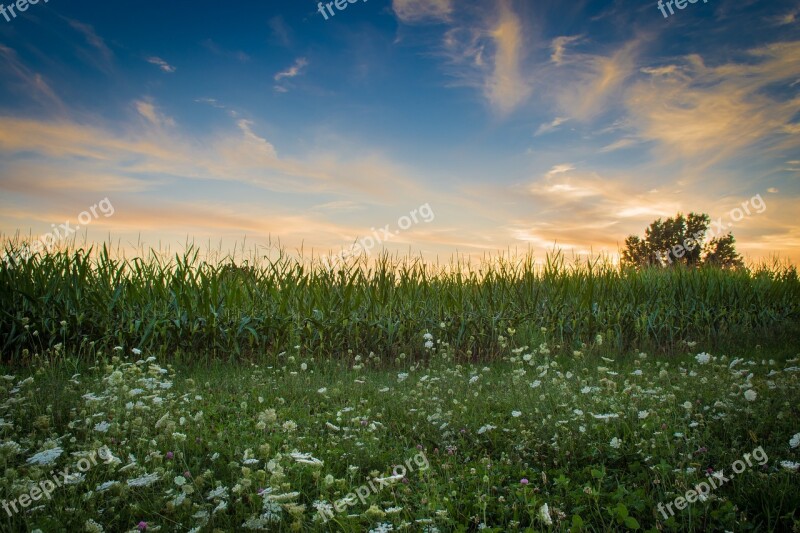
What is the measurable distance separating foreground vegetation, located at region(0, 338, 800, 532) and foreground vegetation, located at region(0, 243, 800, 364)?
2322mm

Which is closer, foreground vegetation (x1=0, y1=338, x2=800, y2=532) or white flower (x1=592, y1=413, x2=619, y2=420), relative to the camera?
foreground vegetation (x1=0, y1=338, x2=800, y2=532)

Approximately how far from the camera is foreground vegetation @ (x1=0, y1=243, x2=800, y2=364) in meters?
8.25

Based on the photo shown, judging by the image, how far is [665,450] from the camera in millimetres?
3699

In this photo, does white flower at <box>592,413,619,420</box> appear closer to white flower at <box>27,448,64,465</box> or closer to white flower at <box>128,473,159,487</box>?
white flower at <box>128,473,159,487</box>

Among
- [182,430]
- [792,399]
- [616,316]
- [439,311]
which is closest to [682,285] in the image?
[616,316]

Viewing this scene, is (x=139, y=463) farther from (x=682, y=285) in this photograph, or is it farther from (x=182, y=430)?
(x=682, y=285)

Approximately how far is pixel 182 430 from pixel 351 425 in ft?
4.79

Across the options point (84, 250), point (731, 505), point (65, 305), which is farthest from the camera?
point (84, 250)

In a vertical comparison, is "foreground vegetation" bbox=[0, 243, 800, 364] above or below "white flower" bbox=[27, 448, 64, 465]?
above

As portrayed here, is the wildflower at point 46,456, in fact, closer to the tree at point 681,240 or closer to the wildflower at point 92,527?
the wildflower at point 92,527

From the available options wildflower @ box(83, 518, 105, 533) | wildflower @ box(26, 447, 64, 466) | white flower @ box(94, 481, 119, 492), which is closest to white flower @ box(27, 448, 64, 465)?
wildflower @ box(26, 447, 64, 466)

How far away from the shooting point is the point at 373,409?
530 centimetres

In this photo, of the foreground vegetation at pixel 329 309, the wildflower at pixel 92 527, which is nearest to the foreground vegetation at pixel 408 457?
the wildflower at pixel 92 527

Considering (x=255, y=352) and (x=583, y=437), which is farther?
(x=255, y=352)
